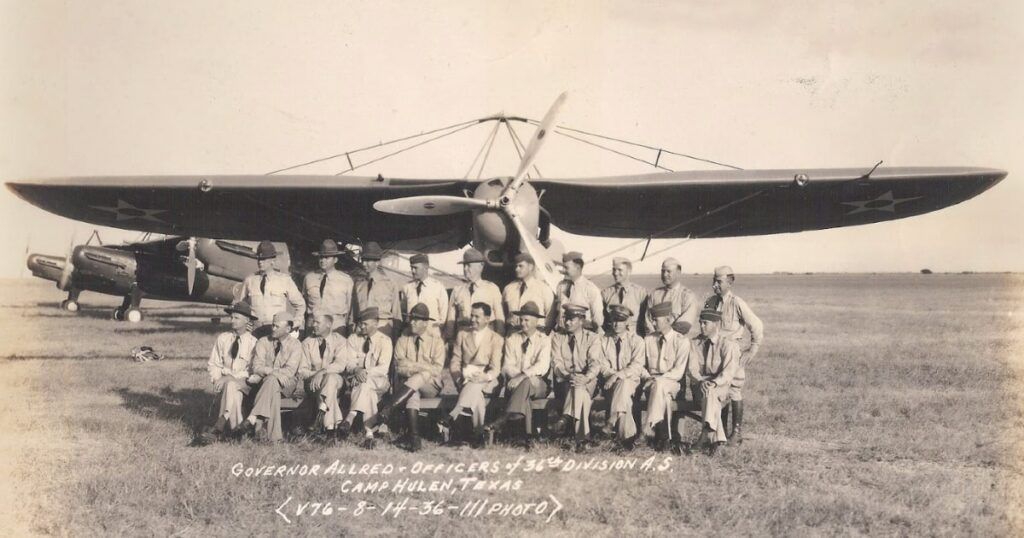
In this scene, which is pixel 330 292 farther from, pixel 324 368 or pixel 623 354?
pixel 623 354

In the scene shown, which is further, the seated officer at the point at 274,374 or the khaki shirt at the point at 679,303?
the khaki shirt at the point at 679,303

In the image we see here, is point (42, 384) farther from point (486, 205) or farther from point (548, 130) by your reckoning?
point (548, 130)

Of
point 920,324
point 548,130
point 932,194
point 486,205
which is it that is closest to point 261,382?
point 486,205

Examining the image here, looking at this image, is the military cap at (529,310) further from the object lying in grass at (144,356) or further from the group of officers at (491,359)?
the object lying in grass at (144,356)

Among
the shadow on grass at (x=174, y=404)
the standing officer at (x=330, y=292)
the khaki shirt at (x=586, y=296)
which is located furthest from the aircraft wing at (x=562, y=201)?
the shadow on grass at (x=174, y=404)

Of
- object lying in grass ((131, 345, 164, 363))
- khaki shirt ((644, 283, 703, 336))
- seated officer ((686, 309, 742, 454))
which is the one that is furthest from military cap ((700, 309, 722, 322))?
object lying in grass ((131, 345, 164, 363))
